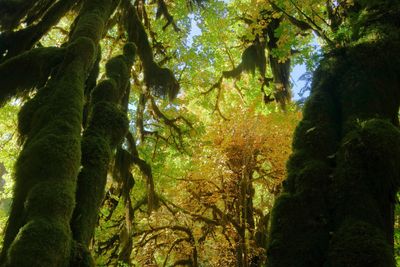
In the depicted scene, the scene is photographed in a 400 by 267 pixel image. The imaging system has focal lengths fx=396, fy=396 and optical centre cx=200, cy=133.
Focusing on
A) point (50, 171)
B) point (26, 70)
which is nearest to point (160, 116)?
point (26, 70)

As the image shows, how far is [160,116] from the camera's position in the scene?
11625mm

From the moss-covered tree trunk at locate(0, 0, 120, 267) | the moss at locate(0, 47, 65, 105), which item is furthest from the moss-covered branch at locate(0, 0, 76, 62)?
the moss-covered tree trunk at locate(0, 0, 120, 267)

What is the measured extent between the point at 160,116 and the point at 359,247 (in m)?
8.62

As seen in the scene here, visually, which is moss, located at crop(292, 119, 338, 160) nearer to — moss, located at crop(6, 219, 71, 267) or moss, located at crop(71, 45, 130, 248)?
moss, located at crop(71, 45, 130, 248)

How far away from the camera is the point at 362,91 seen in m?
4.77

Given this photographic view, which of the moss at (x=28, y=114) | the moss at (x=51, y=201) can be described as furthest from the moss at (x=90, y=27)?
the moss at (x=51, y=201)

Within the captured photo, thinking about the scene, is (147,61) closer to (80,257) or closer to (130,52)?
(130,52)

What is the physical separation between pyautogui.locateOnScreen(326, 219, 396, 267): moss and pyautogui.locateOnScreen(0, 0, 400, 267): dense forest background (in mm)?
25

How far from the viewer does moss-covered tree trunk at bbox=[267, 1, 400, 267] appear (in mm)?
3773

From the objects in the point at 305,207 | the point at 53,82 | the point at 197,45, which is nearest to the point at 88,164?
the point at 53,82

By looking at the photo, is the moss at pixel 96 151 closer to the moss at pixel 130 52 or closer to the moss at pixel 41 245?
the moss at pixel 41 245

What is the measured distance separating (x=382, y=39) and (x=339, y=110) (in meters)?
1.07

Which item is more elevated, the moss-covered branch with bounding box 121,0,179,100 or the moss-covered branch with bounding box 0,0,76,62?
the moss-covered branch with bounding box 121,0,179,100

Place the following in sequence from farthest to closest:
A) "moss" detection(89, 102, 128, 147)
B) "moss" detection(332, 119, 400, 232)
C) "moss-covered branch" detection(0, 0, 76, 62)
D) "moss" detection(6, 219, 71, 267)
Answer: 1. "moss-covered branch" detection(0, 0, 76, 62)
2. "moss" detection(89, 102, 128, 147)
3. "moss" detection(332, 119, 400, 232)
4. "moss" detection(6, 219, 71, 267)
